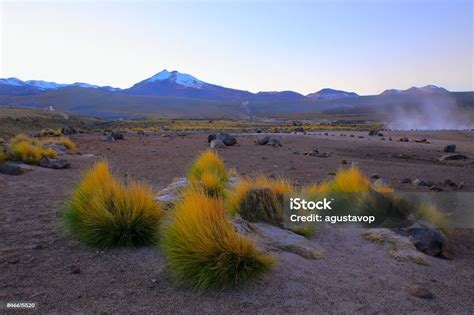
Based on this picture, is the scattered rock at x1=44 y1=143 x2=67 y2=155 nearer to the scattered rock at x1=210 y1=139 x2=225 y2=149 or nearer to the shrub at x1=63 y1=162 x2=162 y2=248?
the scattered rock at x1=210 y1=139 x2=225 y2=149

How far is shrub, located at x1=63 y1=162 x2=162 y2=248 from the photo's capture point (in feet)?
17.2

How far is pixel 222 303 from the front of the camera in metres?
3.84

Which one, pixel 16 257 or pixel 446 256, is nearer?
pixel 16 257


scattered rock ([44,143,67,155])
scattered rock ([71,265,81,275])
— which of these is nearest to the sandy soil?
scattered rock ([71,265,81,275])

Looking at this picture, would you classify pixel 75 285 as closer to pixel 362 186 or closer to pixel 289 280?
pixel 289 280

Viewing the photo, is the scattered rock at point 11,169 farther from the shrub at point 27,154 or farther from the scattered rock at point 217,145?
the scattered rock at point 217,145

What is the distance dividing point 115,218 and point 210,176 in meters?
2.48

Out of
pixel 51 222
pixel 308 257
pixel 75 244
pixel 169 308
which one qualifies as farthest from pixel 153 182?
pixel 169 308

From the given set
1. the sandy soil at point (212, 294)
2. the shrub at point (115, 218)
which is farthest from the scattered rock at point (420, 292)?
the shrub at point (115, 218)

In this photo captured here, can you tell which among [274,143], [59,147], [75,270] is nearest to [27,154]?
[59,147]

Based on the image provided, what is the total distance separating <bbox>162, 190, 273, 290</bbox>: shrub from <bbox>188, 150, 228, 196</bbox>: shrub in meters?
1.82

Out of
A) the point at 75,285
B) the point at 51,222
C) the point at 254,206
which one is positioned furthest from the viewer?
the point at 51,222

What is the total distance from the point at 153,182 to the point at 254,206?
5.08 meters

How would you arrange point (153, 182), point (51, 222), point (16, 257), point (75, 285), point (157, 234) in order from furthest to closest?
point (153, 182) < point (51, 222) < point (157, 234) < point (16, 257) < point (75, 285)
